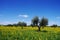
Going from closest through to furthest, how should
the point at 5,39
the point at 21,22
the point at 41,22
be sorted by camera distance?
1. the point at 5,39
2. the point at 41,22
3. the point at 21,22

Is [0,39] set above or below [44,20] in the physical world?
below

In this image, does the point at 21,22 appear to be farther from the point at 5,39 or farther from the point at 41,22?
the point at 5,39

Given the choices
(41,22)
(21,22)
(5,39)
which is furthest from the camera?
(21,22)

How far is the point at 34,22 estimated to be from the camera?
218 ft

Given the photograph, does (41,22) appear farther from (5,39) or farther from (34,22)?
(5,39)

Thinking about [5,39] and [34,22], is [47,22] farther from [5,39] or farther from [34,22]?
[5,39]

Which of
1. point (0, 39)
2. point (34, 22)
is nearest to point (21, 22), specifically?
point (34, 22)

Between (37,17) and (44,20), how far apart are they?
150 inches

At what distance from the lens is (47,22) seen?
2530 inches

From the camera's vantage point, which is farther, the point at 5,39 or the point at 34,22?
the point at 34,22

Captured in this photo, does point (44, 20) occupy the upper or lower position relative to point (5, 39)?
upper

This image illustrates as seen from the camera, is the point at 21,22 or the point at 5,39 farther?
the point at 21,22

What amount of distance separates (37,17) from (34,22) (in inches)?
99.4

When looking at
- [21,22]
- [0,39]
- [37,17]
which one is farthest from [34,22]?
[0,39]
